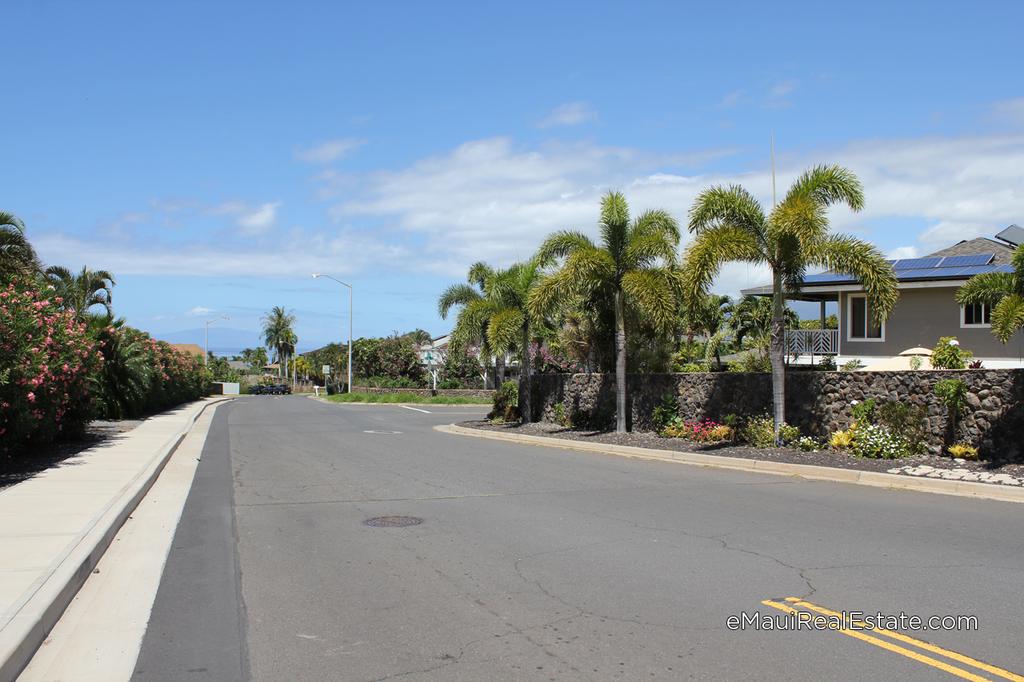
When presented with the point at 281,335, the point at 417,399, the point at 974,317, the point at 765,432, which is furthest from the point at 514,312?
the point at 281,335

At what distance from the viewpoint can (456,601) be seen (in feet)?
22.3

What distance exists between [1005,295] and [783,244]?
13.1ft

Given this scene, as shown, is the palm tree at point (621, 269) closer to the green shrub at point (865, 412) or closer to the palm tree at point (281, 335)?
the green shrub at point (865, 412)

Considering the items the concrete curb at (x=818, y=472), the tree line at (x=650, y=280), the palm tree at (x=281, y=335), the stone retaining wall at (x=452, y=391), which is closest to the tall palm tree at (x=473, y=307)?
the tree line at (x=650, y=280)

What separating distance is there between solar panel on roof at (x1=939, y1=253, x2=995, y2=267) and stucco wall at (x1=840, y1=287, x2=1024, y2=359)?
1359mm

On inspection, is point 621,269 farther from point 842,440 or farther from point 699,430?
point 842,440

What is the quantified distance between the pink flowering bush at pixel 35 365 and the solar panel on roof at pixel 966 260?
26460 mm

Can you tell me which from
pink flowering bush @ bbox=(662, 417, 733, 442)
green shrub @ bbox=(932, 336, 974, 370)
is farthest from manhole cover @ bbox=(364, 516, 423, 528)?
green shrub @ bbox=(932, 336, 974, 370)

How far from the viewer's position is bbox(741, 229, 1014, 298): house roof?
1055 inches

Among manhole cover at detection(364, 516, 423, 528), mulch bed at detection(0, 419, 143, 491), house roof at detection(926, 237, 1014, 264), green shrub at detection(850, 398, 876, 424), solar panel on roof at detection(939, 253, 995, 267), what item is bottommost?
manhole cover at detection(364, 516, 423, 528)

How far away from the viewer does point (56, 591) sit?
6.56 m

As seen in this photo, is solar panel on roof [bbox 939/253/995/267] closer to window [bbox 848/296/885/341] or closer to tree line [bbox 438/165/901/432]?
window [bbox 848/296/885/341]

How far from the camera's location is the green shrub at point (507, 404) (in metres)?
28.8

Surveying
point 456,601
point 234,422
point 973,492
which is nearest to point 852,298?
point 973,492
